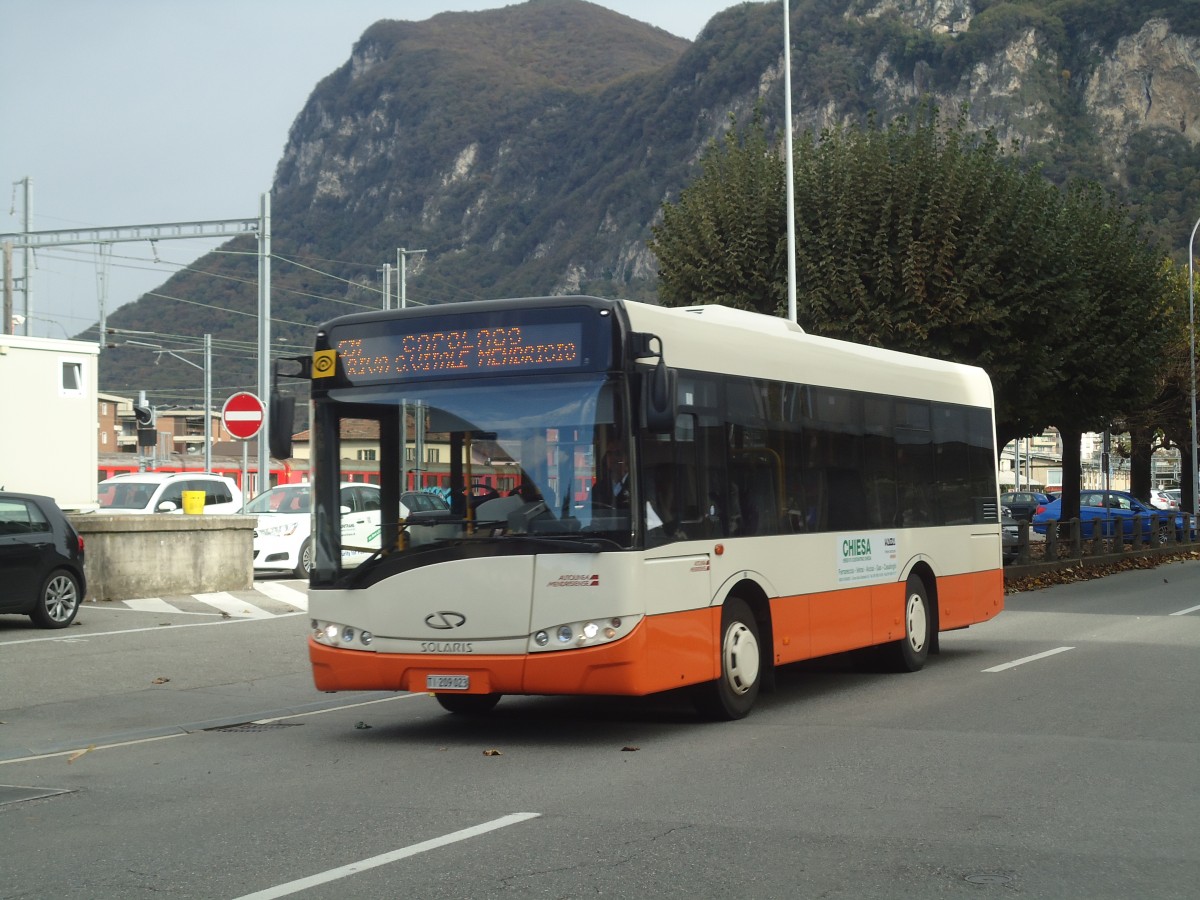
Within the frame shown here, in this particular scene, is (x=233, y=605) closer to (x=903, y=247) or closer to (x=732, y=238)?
(x=732, y=238)

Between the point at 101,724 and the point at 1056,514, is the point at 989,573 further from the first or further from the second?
the point at 1056,514

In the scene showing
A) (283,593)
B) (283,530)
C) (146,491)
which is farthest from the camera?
(146,491)

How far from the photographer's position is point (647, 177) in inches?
7500

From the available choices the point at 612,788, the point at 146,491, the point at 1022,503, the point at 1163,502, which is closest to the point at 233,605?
the point at 146,491

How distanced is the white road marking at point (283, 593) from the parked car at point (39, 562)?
12.5 ft

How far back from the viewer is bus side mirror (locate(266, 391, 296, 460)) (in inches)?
Answer: 399

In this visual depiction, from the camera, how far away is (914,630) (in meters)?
14.1

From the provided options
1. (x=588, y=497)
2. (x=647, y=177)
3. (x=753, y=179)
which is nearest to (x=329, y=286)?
(x=647, y=177)

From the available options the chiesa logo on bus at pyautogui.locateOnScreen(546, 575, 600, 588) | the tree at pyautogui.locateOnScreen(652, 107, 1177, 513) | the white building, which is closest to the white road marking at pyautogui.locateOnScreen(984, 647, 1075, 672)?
the chiesa logo on bus at pyautogui.locateOnScreen(546, 575, 600, 588)

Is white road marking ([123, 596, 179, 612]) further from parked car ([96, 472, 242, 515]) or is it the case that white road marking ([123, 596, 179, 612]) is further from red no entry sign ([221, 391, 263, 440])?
parked car ([96, 472, 242, 515])

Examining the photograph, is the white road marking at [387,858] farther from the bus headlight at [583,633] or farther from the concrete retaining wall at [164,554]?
the concrete retaining wall at [164,554]

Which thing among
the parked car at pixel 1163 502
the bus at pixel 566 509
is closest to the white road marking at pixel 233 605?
the bus at pixel 566 509

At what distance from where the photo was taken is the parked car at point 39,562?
16.9m

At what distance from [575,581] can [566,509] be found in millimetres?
448
